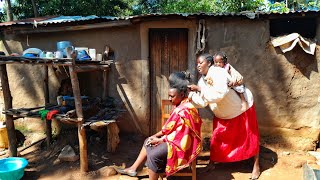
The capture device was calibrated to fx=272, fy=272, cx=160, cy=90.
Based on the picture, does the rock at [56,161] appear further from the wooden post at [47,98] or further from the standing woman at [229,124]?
the standing woman at [229,124]

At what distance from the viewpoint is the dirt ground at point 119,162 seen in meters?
4.30

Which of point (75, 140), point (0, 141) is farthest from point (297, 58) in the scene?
point (0, 141)

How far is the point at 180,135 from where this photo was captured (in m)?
3.43

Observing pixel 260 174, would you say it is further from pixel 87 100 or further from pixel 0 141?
pixel 0 141

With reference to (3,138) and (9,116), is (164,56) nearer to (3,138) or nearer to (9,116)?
(9,116)

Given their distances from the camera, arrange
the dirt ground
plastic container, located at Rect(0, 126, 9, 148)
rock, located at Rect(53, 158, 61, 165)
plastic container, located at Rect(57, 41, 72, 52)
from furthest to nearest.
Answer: plastic container, located at Rect(0, 126, 9, 148)
plastic container, located at Rect(57, 41, 72, 52)
rock, located at Rect(53, 158, 61, 165)
the dirt ground

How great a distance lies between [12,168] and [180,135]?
2705mm

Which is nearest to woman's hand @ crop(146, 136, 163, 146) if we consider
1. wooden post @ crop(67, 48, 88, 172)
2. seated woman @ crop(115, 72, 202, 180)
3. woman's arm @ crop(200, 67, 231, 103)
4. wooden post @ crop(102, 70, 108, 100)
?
seated woman @ crop(115, 72, 202, 180)

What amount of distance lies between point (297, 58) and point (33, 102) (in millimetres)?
5396

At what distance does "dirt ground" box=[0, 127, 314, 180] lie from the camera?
14.1 ft

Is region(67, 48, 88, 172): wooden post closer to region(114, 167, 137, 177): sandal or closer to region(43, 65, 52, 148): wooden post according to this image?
region(114, 167, 137, 177): sandal

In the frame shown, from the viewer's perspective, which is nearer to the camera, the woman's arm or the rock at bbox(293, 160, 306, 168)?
the woman's arm

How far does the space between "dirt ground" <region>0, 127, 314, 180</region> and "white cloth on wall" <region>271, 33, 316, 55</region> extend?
1.82 metres

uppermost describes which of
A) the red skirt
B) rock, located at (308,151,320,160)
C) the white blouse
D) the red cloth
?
the white blouse
